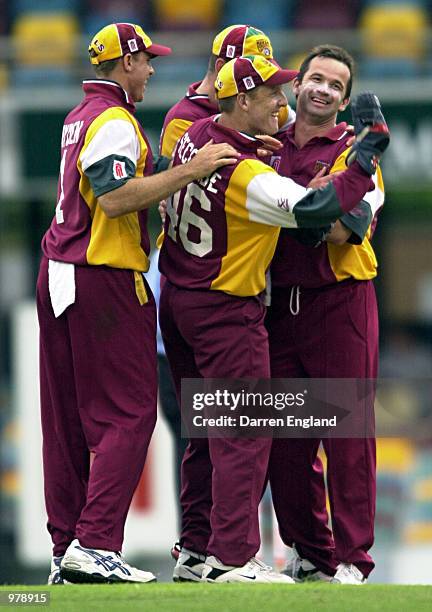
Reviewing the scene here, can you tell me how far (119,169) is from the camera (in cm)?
546

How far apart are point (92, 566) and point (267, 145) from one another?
165 centimetres

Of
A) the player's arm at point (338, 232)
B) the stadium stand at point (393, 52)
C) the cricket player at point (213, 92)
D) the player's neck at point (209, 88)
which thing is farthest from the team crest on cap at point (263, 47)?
the stadium stand at point (393, 52)

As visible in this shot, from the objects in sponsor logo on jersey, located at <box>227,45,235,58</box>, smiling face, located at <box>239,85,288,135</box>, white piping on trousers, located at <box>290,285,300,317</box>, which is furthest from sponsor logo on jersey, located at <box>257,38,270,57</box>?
white piping on trousers, located at <box>290,285,300,317</box>

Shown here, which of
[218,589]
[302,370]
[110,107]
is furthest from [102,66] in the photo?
[218,589]

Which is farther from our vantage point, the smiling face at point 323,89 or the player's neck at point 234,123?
the smiling face at point 323,89

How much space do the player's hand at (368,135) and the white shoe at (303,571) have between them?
164cm

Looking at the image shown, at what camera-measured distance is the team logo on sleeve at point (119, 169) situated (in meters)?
5.45

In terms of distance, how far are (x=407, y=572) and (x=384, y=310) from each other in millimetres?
8304

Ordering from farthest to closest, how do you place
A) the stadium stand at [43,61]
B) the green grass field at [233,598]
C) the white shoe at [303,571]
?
1. the stadium stand at [43,61]
2. the white shoe at [303,571]
3. the green grass field at [233,598]

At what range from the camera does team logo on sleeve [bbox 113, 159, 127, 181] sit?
5445 mm

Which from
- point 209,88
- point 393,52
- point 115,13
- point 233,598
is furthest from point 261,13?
point 233,598

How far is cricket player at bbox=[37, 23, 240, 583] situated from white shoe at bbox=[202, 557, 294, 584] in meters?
0.25

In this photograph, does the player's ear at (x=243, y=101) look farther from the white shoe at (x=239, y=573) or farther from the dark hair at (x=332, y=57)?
the white shoe at (x=239, y=573)

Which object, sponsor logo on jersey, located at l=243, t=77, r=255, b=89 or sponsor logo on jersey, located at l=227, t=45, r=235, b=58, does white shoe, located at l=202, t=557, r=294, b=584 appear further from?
sponsor logo on jersey, located at l=227, t=45, r=235, b=58
